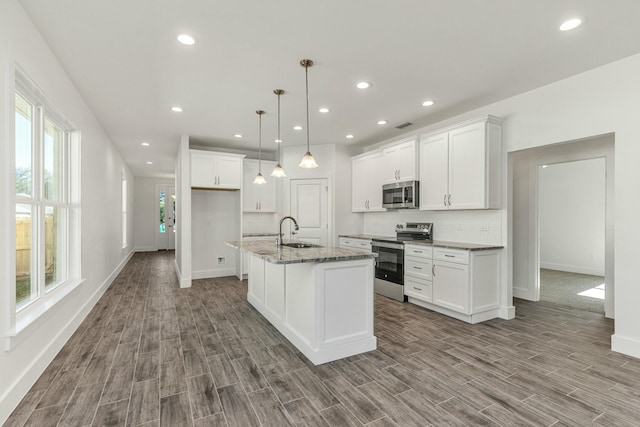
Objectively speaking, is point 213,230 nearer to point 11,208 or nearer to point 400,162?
point 400,162

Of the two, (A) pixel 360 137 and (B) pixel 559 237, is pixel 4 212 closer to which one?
(A) pixel 360 137

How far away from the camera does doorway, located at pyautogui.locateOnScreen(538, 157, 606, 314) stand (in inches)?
249

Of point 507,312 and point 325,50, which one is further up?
point 325,50

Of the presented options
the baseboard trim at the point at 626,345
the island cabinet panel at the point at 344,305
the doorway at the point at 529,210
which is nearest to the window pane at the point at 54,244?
the island cabinet panel at the point at 344,305

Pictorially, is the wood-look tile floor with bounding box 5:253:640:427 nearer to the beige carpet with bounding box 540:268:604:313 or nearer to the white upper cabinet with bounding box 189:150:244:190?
the beige carpet with bounding box 540:268:604:313

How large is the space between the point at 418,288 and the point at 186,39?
12.7 feet

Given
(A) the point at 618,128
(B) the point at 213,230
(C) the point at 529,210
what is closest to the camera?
(A) the point at 618,128

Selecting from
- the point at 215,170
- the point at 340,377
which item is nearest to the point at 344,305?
the point at 340,377

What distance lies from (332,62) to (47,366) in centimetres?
360

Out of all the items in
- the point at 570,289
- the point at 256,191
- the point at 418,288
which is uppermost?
the point at 256,191

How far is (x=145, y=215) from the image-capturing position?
427 inches

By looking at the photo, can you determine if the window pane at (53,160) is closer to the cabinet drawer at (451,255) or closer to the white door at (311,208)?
the white door at (311,208)

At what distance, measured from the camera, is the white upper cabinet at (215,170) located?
5.52 meters

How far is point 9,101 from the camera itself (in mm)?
1911
